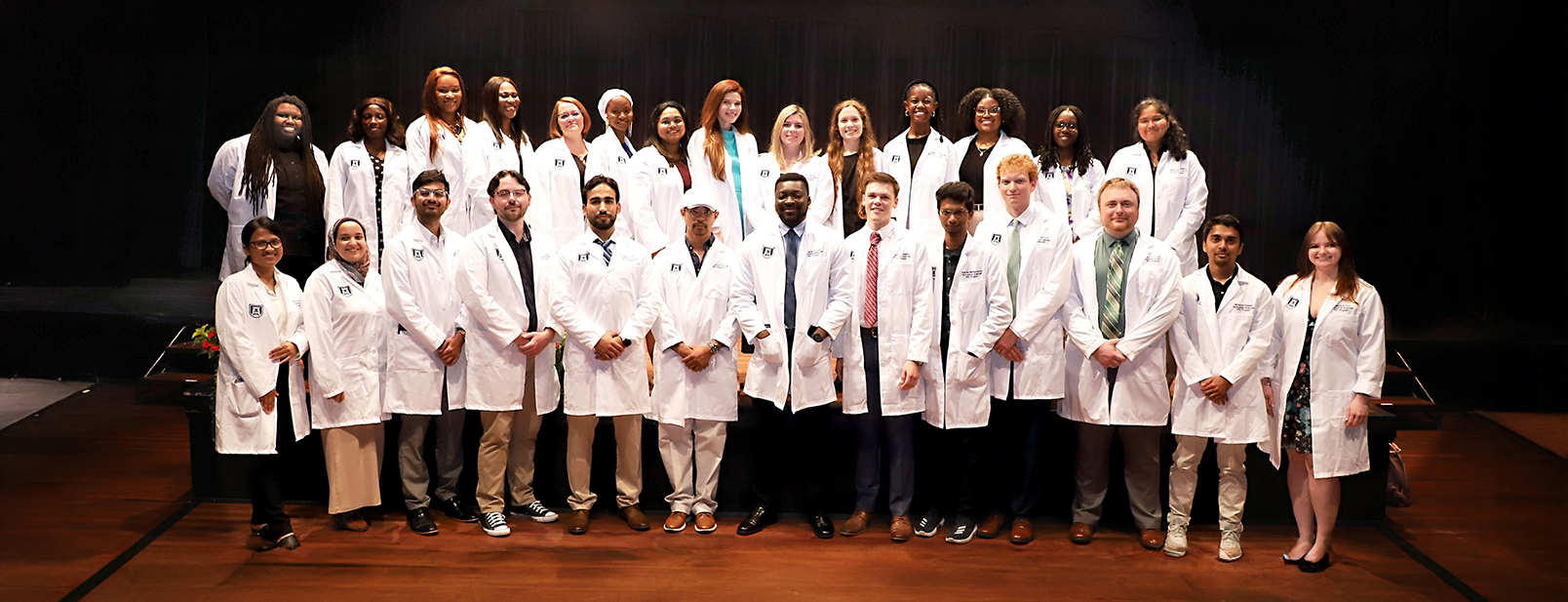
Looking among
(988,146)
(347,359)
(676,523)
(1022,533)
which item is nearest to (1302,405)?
(1022,533)

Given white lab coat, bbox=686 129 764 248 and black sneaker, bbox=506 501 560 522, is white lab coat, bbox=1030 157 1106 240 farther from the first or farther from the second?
black sneaker, bbox=506 501 560 522

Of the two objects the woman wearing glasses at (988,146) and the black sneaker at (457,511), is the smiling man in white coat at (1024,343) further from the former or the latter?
the black sneaker at (457,511)

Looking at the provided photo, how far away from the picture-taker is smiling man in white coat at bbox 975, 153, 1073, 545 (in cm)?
407

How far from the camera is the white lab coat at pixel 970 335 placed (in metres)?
4.04

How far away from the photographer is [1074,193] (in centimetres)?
488

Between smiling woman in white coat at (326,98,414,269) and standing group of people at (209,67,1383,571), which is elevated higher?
smiling woman in white coat at (326,98,414,269)


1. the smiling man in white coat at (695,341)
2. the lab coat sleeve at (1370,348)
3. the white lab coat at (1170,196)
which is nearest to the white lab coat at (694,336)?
the smiling man in white coat at (695,341)

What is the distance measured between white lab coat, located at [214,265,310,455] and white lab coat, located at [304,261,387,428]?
156 millimetres

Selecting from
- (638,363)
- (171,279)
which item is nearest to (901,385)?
(638,363)

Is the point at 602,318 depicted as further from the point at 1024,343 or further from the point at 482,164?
the point at 1024,343

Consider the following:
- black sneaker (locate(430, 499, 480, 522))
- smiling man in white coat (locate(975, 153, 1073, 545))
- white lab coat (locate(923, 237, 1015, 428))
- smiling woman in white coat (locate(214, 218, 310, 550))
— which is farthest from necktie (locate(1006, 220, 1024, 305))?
smiling woman in white coat (locate(214, 218, 310, 550))

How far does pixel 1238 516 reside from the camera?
13.3ft

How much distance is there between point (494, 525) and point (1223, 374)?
276 centimetres

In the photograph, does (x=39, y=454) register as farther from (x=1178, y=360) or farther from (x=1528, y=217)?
(x=1528, y=217)
